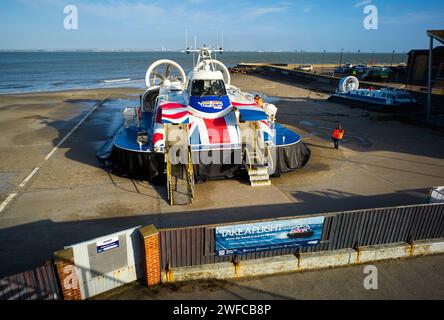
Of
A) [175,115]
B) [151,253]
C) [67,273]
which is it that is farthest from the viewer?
[175,115]

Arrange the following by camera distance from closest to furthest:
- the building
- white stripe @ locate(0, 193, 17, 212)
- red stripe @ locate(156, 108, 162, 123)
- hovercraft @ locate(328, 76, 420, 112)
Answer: white stripe @ locate(0, 193, 17, 212) < red stripe @ locate(156, 108, 162, 123) < hovercraft @ locate(328, 76, 420, 112) < the building

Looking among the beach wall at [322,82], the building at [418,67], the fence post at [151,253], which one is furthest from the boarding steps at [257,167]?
the building at [418,67]

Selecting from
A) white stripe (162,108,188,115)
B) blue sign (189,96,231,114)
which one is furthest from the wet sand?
blue sign (189,96,231,114)

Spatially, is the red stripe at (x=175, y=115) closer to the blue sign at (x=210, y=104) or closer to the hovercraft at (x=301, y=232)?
the blue sign at (x=210, y=104)

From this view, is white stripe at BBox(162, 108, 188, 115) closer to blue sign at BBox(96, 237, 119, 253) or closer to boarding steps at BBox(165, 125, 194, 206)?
boarding steps at BBox(165, 125, 194, 206)

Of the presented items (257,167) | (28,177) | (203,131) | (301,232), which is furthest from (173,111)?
(301,232)

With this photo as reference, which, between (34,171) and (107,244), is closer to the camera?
(107,244)

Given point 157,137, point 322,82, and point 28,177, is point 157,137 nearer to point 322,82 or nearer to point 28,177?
point 28,177
